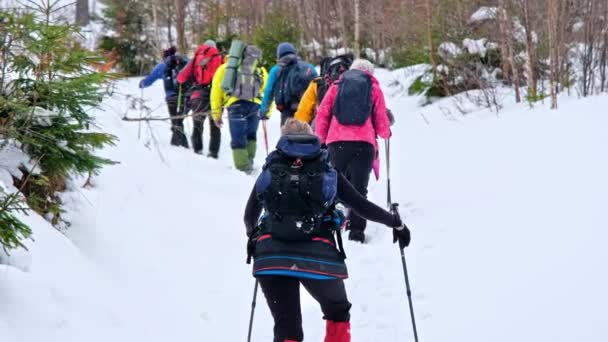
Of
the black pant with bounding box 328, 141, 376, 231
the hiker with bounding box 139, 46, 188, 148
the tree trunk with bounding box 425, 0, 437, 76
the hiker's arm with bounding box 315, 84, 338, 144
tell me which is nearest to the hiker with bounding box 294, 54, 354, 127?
the hiker's arm with bounding box 315, 84, 338, 144

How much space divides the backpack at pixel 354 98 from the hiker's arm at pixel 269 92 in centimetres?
315

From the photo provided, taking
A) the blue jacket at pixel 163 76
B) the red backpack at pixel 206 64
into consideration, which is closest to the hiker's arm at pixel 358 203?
the red backpack at pixel 206 64

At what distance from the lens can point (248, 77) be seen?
10297 millimetres

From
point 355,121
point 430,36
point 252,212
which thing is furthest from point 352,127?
point 430,36

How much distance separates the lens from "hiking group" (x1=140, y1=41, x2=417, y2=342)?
3.56m

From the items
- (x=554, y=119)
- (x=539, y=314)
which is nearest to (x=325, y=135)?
(x=539, y=314)

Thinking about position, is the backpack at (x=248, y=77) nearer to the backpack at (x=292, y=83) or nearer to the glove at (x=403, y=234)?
the backpack at (x=292, y=83)

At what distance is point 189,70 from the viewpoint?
→ 1142cm

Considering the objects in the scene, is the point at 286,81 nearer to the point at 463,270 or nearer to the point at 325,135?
the point at 325,135

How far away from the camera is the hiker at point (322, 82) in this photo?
23.5ft

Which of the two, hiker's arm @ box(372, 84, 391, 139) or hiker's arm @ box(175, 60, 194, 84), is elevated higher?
hiker's arm @ box(175, 60, 194, 84)

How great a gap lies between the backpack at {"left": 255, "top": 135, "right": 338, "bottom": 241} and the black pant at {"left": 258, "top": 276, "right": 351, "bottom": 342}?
24cm

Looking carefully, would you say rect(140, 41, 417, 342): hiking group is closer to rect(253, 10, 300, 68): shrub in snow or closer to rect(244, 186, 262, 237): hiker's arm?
rect(244, 186, 262, 237): hiker's arm

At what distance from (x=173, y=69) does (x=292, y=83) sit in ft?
11.8
